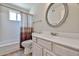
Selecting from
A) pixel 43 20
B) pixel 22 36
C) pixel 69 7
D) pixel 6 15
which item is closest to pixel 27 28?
pixel 22 36

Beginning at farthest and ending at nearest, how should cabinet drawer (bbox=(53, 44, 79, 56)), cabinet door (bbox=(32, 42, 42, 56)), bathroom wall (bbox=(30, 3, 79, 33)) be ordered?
1. cabinet door (bbox=(32, 42, 42, 56))
2. bathroom wall (bbox=(30, 3, 79, 33))
3. cabinet drawer (bbox=(53, 44, 79, 56))

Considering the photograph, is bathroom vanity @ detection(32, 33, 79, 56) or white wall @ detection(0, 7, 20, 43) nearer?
bathroom vanity @ detection(32, 33, 79, 56)

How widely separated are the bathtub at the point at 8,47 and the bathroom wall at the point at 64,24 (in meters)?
0.37

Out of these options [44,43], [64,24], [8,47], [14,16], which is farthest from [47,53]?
[14,16]

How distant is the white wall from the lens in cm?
118

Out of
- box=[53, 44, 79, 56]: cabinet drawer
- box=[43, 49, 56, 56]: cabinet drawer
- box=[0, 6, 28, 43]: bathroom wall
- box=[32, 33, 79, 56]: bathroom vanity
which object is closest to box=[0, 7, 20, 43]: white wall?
box=[0, 6, 28, 43]: bathroom wall

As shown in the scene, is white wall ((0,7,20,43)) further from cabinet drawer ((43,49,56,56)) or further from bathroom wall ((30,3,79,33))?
cabinet drawer ((43,49,56,56))

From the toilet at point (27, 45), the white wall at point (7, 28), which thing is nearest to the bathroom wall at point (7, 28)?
the white wall at point (7, 28)

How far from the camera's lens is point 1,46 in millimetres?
1153

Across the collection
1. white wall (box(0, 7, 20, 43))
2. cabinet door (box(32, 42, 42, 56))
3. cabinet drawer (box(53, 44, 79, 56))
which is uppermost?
white wall (box(0, 7, 20, 43))

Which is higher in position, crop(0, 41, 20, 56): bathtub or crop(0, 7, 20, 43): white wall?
crop(0, 7, 20, 43): white wall

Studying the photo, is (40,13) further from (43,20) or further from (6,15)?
(6,15)

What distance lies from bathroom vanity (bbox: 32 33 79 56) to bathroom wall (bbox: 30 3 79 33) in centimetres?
11

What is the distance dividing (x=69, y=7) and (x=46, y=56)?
687 millimetres
